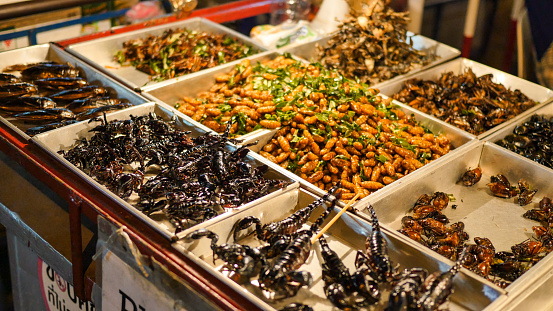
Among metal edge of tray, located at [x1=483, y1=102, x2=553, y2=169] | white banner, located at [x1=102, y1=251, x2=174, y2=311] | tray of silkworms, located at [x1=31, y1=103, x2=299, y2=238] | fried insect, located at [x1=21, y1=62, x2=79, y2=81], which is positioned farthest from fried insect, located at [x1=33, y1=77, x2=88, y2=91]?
metal edge of tray, located at [x1=483, y1=102, x2=553, y2=169]

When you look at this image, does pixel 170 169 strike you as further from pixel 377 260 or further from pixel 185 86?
pixel 185 86

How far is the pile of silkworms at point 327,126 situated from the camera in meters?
2.60

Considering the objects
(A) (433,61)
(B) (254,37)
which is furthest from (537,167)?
(B) (254,37)

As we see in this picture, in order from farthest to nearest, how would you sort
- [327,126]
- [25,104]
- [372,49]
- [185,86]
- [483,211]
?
1. [372,49]
2. [185,86]
3. [25,104]
4. [327,126]
5. [483,211]

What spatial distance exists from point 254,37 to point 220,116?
5.64 feet

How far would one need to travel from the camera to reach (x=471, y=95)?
3.54 metres

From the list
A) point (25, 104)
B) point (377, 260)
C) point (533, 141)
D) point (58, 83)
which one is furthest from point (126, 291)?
point (533, 141)

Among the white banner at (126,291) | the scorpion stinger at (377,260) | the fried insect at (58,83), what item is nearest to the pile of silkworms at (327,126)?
the scorpion stinger at (377,260)

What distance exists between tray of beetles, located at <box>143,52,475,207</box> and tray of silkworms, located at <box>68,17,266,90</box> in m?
0.40

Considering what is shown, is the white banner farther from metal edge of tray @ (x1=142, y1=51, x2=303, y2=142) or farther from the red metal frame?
metal edge of tray @ (x1=142, y1=51, x2=303, y2=142)

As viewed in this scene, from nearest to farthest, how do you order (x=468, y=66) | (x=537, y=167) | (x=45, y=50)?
(x=537, y=167) < (x=45, y=50) < (x=468, y=66)

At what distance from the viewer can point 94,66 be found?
11.3 ft

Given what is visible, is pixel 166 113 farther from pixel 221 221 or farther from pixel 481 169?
pixel 481 169

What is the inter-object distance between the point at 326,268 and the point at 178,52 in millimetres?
2497
